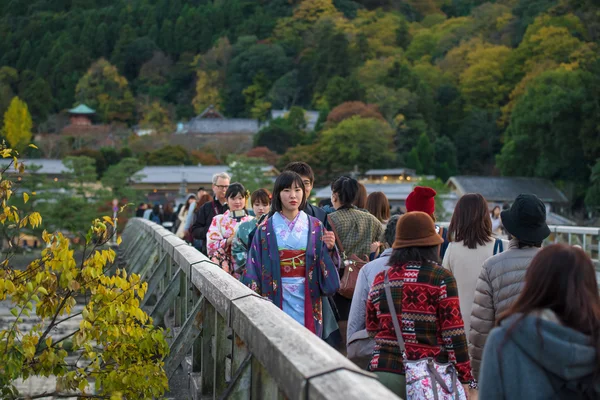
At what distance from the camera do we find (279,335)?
9.41 feet

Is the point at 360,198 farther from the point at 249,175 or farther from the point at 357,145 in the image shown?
the point at 357,145

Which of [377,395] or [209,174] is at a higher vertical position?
[377,395]

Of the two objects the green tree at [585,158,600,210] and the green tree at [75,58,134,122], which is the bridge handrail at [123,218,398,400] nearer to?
the green tree at [585,158,600,210]

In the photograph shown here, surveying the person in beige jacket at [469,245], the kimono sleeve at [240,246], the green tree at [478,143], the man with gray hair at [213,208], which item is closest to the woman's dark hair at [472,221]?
the person in beige jacket at [469,245]

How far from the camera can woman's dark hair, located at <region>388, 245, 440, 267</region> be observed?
392cm

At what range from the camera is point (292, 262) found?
5082 millimetres

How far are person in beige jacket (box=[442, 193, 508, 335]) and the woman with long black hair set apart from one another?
2618 millimetres

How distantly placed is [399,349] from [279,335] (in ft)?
3.73

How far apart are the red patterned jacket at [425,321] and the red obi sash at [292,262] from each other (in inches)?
47.6

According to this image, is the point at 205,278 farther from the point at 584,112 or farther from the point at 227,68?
the point at 227,68

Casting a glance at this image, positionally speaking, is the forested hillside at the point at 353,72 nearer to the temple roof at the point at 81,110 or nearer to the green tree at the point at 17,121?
the temple roof at the point at 81,110

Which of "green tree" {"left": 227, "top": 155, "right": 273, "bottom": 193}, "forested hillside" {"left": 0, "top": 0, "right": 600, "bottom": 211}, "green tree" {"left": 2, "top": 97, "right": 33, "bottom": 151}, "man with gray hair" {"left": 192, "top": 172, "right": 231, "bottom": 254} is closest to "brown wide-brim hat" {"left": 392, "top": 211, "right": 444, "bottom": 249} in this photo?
"man with gray hair" {"left": 192, "top": 172, "right": 231, "bottom": 254}

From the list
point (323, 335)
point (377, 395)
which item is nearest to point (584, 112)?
point (323, 335)

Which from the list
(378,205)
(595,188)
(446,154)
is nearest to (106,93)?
(446,154)
